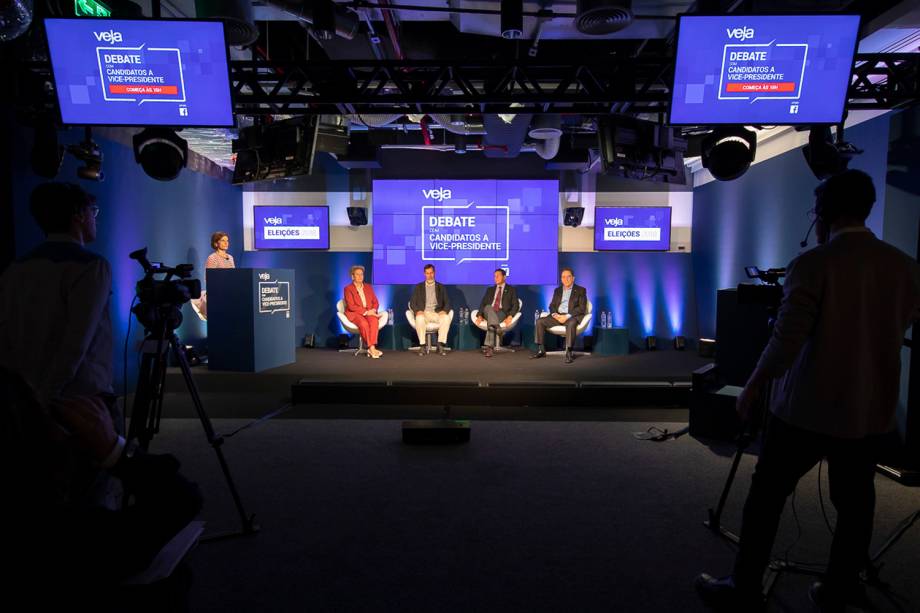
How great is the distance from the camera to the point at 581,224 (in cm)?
898

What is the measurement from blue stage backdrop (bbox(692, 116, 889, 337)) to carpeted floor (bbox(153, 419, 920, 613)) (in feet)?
9.72

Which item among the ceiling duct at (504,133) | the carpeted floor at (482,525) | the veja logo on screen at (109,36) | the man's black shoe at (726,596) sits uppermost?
the ceiling duct at (504,133)

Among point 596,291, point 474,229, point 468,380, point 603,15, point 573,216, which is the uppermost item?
point 603,15

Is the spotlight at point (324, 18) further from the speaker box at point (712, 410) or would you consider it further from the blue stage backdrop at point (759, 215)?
the blue stage backdrop at point (759, 215)

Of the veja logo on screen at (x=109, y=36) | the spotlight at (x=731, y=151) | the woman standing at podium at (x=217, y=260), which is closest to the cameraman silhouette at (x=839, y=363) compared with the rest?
the spotlight at (x=731, y=151)

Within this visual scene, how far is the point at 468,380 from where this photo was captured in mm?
5633

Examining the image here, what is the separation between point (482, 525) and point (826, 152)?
3.65 metres

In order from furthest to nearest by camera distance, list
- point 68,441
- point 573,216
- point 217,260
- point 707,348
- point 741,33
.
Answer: point 573,216 < point 707,348 < point 217,260 < point 741,33 < point 68,441

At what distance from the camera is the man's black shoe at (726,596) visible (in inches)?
69.2

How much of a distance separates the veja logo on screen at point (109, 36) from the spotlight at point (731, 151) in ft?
14.8

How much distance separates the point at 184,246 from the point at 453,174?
430 cm

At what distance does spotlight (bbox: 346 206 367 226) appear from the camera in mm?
8680

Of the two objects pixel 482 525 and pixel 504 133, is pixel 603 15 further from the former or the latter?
pixel 482 525

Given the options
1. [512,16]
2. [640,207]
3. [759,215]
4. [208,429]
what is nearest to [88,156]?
[208,429]
